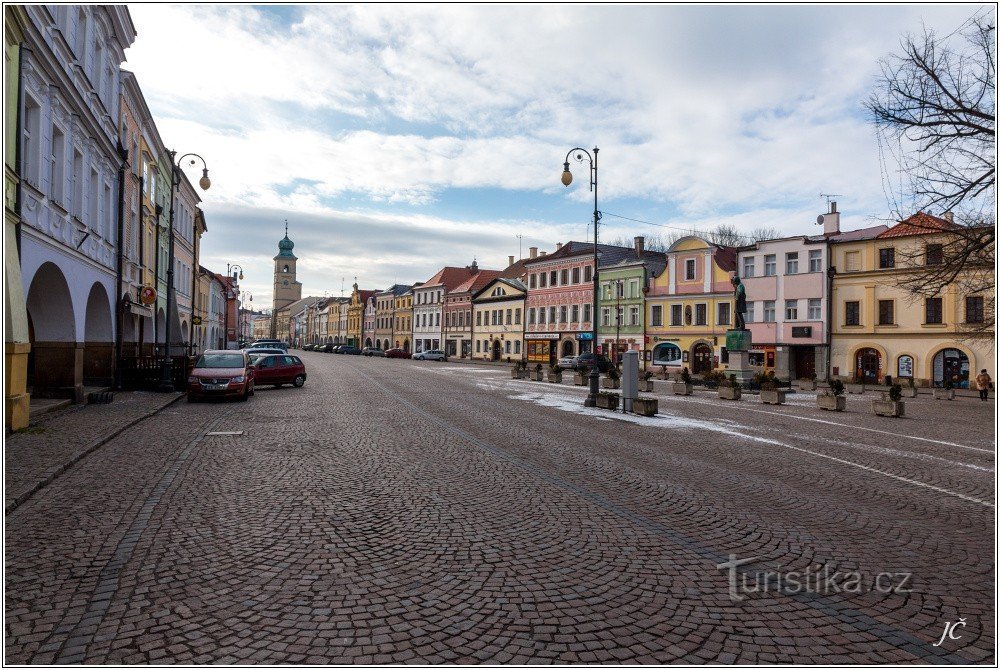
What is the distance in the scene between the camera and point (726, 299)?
45.6m

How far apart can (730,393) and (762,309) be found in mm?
21836

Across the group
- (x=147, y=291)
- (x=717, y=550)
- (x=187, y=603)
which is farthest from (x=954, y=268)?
(x=147, y=291)

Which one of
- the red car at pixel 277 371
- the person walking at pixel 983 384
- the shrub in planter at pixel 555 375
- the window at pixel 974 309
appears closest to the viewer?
the person walking at pixel 983 384

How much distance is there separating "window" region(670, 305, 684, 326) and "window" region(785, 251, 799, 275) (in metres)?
8.53

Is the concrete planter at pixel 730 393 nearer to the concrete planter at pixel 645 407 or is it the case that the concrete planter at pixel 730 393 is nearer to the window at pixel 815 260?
the concrete planter at pixel 645 407

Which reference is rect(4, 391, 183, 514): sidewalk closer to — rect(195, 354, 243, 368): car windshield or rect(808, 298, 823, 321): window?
rect(195, 354, 243, 368): car windshield

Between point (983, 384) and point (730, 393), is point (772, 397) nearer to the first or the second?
point (730, 393)

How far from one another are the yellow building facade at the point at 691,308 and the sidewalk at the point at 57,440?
124 feet

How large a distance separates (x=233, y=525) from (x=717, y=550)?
4612 mm

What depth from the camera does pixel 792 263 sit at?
42250 millimetres

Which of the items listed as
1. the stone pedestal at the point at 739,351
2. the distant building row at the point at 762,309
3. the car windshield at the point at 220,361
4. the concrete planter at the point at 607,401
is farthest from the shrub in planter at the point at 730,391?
the car windshield at the point at 220,361

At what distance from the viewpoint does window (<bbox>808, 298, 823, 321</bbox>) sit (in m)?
41.0

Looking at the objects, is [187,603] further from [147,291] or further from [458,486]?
[147,291]

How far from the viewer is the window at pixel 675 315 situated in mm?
48688
